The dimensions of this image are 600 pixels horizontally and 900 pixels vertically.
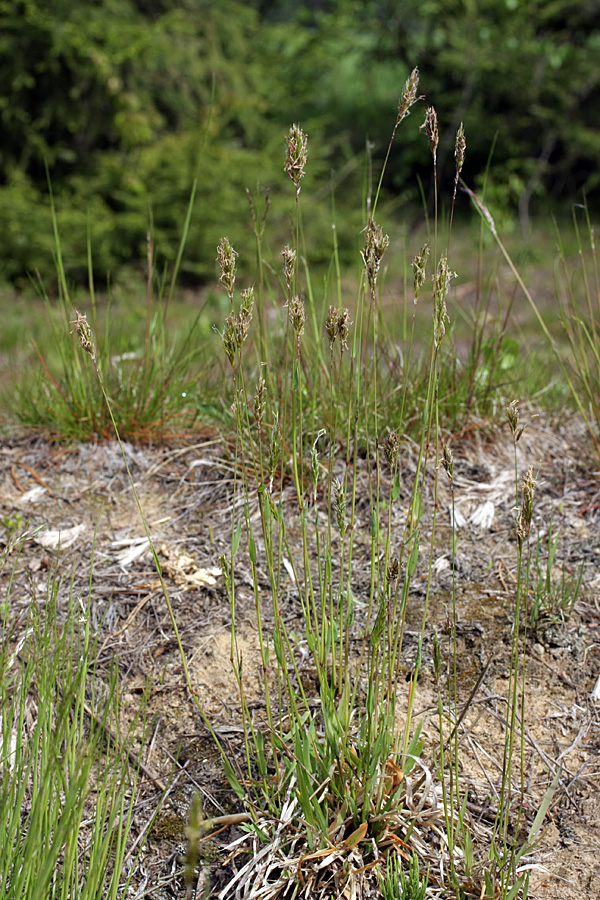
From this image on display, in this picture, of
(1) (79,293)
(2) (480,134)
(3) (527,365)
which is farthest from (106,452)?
(2) (480,134)

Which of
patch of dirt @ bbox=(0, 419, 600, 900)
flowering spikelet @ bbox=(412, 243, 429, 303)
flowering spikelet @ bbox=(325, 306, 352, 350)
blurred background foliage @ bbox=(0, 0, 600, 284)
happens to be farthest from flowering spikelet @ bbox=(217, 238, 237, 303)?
blurred background foliage @ bbox=(0, 0, 600, 284)

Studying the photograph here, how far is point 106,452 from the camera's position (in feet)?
7.88

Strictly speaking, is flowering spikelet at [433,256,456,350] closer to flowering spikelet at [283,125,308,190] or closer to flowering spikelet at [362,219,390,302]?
flowering spikelet at [362,219,390,302]

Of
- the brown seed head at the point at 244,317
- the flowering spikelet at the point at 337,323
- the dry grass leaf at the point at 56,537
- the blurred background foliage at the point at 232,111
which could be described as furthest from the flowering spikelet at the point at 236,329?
the blurred background foliage at the point at 232,111

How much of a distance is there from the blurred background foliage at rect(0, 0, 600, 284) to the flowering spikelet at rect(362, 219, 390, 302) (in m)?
4.25

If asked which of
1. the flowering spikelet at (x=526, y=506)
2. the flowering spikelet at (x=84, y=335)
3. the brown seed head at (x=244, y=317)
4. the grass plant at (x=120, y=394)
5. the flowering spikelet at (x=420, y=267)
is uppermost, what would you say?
the flowering spikelet at (x=420, y=267)

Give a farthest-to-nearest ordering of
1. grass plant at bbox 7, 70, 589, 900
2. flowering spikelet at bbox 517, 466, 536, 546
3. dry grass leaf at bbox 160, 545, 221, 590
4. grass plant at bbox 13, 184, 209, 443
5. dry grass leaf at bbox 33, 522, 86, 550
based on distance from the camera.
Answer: grass plant at bbox 13, 184, 209, 443 < dry grass leaf at bbox 33, 522, 86, 550 < dry grass leaf at bbox 160, 545, 221, 590 < grass plant at bbox 7, 70, 589, 900 < flowering spikelet at bbox 517, 466, 536, 546

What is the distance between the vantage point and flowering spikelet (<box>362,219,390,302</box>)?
1.10m

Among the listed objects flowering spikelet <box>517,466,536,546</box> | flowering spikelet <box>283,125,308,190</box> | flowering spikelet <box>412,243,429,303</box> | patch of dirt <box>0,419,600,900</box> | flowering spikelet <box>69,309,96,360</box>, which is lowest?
patch of dirt <box>0,419,600,900</box>

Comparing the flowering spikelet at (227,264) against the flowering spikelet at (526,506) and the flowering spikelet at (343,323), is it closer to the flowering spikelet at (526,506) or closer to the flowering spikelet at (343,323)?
the flowering spikelet at (343,323)

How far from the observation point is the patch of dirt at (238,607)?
151 cm

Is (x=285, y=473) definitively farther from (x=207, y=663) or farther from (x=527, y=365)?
(x=527, y=365)

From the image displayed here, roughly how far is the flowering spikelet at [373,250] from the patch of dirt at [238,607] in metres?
0.55

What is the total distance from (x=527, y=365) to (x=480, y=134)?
620 cm
